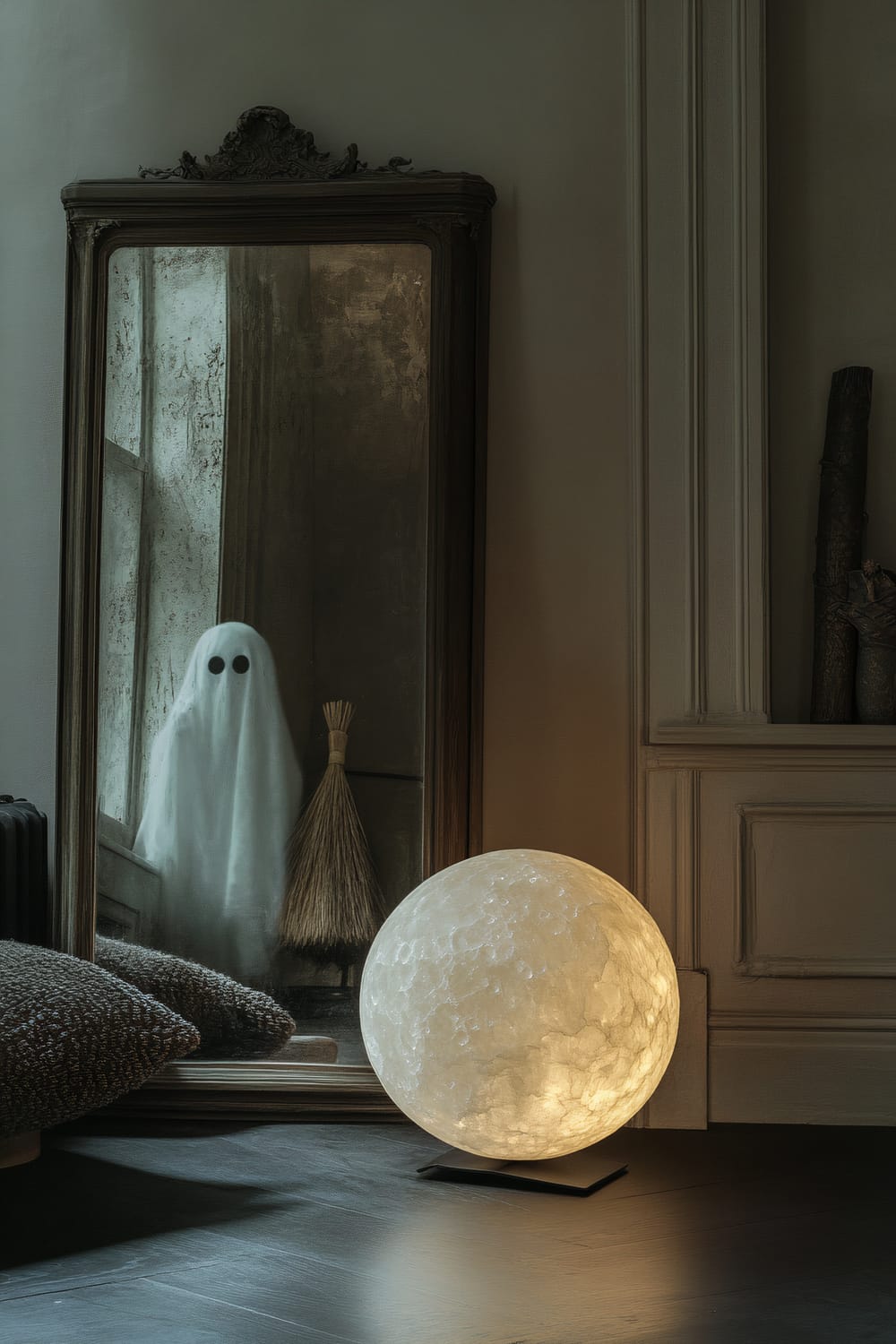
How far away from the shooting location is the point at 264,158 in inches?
99.2

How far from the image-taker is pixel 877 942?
2.38 metres

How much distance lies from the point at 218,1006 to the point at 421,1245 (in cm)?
79

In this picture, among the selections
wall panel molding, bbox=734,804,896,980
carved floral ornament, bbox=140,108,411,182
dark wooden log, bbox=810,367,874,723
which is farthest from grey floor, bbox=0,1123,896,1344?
carved floral ornament, bbox=140,108,411,182

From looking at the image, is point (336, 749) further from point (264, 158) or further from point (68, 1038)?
point (264, 158)

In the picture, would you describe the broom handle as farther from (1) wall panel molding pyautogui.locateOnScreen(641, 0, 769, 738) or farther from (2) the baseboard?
(2) the baseboard

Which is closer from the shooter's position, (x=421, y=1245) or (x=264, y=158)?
(x=421, y=1245)

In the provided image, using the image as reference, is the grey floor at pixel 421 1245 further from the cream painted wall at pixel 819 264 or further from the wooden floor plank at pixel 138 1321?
the cream painted wall at pixel 819 264

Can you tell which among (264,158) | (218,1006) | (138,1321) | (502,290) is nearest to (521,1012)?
(138,1321)

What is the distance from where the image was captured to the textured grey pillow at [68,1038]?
184 cm

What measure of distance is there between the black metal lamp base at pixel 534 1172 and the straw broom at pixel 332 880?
1.57 feet

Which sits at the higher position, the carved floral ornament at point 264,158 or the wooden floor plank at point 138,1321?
the carved floral ornament at point 264,158

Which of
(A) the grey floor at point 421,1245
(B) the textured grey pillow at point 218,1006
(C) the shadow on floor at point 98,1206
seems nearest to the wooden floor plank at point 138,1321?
(A) the grey floor at point 421,1245

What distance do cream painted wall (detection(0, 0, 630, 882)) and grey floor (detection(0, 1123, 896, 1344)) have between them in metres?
0.71

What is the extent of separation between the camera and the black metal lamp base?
1939 millimetres
